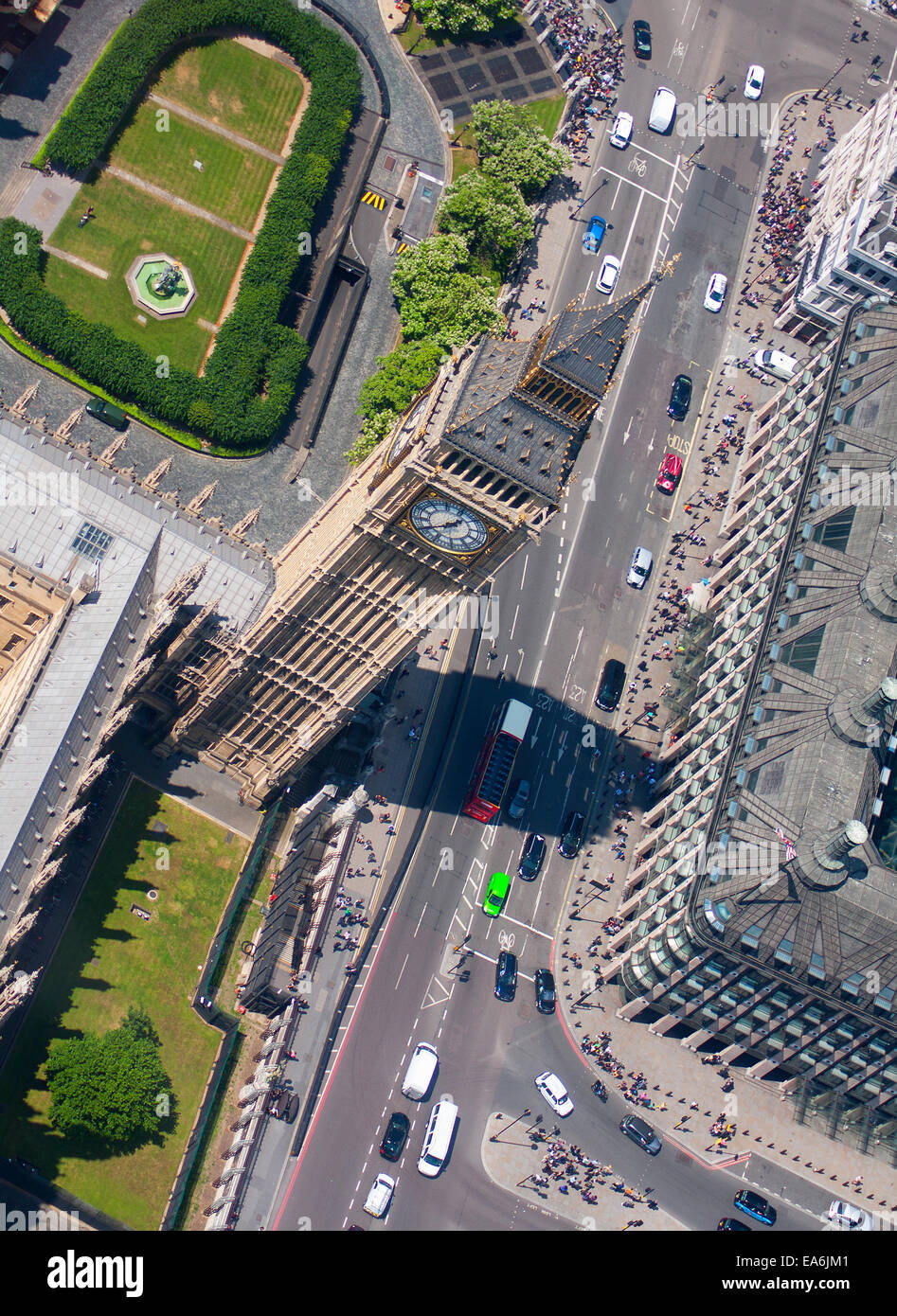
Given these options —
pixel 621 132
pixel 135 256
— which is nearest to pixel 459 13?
pixel 621 132

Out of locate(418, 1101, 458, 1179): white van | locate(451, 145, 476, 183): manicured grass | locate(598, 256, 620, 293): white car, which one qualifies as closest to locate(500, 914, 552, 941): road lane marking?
locate(418, 1101, 458, 1179): white van

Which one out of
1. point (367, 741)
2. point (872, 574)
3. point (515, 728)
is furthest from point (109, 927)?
point (872, 574)

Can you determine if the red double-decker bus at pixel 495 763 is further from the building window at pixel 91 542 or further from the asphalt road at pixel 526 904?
the building window at pixel 91 542

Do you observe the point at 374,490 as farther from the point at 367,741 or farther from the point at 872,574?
the point at 872,574

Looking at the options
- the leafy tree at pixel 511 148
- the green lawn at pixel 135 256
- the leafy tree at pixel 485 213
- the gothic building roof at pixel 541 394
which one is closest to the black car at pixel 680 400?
the leafy tree at pixel 485 213

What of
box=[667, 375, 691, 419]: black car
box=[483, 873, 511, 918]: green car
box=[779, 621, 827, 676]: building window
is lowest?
box=[483, 873, 511, 918]: green car

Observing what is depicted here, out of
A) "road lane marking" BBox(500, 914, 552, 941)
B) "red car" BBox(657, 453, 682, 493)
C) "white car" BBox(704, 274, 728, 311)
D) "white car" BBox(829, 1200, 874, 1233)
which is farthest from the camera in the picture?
"white car" BBox(704, 274, 728, 311)

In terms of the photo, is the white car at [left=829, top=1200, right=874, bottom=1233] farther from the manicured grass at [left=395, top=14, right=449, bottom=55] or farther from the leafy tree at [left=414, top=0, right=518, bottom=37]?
the leafy tree at [left=414, top=0, right=518, bottom=37]
